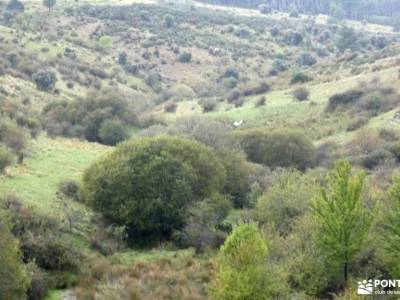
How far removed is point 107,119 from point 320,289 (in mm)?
39076

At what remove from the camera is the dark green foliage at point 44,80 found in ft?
250

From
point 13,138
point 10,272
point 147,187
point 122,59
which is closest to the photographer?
point 10,272

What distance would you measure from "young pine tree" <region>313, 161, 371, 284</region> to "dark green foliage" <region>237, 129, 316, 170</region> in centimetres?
2283

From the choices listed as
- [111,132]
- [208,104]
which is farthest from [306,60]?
[111,132]

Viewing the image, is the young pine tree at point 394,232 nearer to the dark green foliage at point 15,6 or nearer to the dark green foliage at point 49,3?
the dark green foliage at point 15,6

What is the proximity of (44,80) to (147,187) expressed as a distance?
4550cm

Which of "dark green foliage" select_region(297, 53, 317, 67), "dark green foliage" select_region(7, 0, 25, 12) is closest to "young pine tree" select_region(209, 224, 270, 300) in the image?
"dark green foliage" select_region(297, 53, 317, 67)

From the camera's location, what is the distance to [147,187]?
35062mm

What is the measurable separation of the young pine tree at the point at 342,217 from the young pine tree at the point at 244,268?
4585 millimetres

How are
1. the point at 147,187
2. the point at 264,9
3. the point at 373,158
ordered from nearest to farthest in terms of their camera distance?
the point at 147,187 → the point at 373,158 → the point at 264,9

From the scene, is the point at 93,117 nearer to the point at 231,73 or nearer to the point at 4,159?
the point at 4,159

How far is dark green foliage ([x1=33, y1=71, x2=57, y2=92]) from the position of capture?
7631cm

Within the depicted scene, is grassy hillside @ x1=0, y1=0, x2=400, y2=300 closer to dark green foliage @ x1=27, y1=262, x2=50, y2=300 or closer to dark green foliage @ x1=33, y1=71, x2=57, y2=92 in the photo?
dark green foliage @ x1=27, y1=262, x2=50, y2=300

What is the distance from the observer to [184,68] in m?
114
